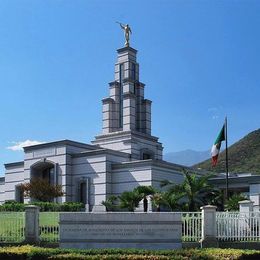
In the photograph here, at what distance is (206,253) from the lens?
54.3 feet

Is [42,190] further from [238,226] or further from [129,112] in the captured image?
[238,226]

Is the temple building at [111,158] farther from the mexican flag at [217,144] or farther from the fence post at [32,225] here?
the fence post at [32,225]

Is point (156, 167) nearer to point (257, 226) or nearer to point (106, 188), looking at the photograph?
point (106, 188)

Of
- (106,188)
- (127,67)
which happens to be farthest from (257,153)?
(106,188)

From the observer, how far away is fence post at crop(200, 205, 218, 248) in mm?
20812

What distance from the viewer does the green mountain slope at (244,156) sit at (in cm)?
7556

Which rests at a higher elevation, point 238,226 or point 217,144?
point 217,144

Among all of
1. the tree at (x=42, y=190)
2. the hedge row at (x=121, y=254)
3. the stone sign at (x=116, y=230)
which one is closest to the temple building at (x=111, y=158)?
the tree at (x=42, y=190)

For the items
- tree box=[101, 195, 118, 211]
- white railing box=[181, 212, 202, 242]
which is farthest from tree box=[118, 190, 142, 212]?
white railing box=[181, 212, 202, 242]

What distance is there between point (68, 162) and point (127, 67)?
12.0 meters

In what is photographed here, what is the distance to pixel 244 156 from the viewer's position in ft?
268

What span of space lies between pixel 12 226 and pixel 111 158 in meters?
21.2

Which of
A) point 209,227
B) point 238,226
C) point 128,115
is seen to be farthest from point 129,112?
point 209,227

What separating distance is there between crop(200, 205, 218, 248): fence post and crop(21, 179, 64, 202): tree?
21526 millimetres
